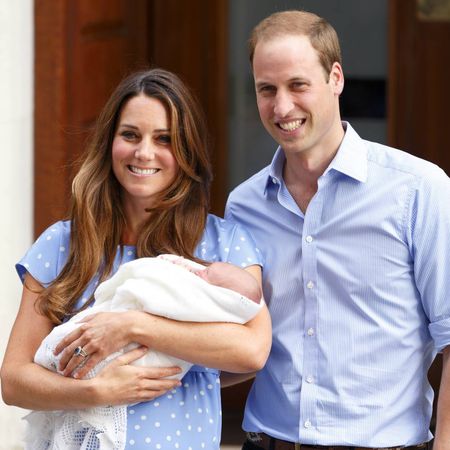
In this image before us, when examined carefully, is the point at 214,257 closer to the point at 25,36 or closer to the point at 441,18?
the point at 25,36

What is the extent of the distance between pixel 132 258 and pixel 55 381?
39 centimetres

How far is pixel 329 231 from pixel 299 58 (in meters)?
0.44

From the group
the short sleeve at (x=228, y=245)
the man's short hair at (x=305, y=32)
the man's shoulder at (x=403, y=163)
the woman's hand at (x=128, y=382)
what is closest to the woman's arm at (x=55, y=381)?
the woman's hand at (x=128, y=382)

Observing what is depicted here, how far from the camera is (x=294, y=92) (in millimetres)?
3082

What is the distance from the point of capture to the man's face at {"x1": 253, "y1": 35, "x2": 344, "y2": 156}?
306cm

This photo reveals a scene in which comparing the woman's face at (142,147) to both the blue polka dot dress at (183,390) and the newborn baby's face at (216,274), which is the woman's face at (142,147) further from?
the newborn baby's face at (216,274)

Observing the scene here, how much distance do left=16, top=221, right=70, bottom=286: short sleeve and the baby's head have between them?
1.27ft

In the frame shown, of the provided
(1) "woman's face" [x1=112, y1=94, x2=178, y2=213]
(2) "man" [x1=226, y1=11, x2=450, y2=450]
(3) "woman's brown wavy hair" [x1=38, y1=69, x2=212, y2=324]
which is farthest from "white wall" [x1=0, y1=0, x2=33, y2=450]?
(2) "man" [x1=226, y1=11, x2=450, y2=450]

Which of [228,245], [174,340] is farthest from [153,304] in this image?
[228,245]

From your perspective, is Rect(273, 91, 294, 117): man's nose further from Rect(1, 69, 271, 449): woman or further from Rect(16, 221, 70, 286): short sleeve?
Rect(16, 221, 70, 286): short sleeve

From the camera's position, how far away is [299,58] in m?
3.07

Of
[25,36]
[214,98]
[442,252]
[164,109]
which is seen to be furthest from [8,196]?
[442,252]

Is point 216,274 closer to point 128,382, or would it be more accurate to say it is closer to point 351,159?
point 128,382

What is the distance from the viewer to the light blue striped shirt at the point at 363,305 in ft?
9.90
